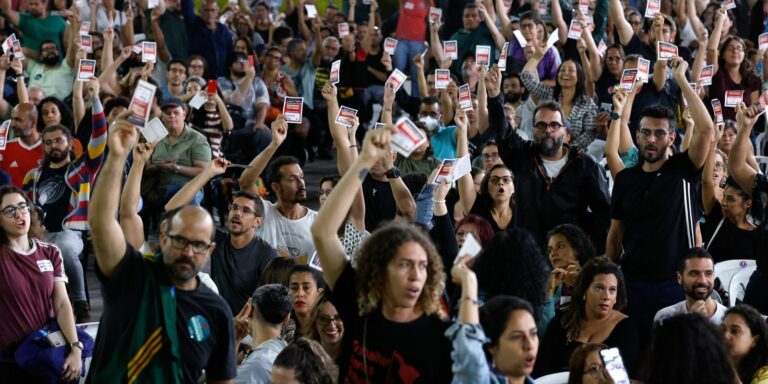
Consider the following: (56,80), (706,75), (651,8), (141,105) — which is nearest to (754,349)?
(141,105)

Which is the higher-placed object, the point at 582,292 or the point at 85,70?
the point at 85,70

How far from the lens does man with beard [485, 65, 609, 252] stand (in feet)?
22.1

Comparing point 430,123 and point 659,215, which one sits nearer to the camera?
point 659,215

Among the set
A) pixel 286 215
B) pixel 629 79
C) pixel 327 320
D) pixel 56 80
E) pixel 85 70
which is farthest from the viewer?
pixel 56 80

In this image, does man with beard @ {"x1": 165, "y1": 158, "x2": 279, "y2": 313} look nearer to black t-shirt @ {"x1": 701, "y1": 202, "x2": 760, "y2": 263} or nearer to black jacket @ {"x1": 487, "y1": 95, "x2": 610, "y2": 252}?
black jacket @ {"x1": 487, "y1": 95, "x2": 610, "y2": 252}

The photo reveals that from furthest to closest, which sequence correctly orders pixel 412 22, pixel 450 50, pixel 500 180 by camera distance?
pixel 412 22, pixel 450 50, pixel 500 180

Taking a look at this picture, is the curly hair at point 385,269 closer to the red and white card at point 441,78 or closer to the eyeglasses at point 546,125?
the eyeglasses at point 546,125

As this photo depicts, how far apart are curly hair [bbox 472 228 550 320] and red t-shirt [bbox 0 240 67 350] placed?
7.40 ft

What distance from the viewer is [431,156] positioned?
8742mm

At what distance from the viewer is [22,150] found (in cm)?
844

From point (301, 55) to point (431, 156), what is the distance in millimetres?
4589

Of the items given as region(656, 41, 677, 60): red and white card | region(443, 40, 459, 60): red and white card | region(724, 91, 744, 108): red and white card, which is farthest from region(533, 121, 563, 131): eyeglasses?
region(443, 40, 459, 60): red and white card

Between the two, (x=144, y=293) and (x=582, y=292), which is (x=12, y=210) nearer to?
(x=144, y=293)

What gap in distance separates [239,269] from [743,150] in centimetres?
266
